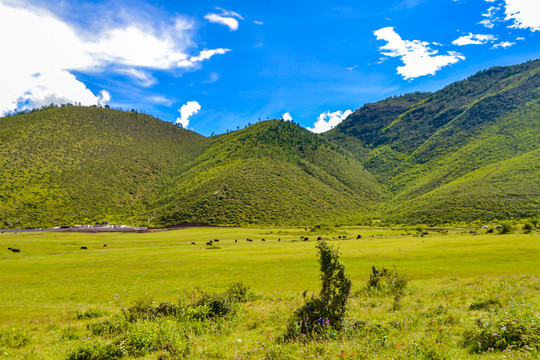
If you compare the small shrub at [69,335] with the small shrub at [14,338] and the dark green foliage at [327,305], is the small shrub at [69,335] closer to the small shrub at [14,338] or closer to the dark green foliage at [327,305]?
the small shrub at [14,338]

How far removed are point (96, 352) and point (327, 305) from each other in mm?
8530

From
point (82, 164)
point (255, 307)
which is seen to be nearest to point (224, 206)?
point (82, 164)

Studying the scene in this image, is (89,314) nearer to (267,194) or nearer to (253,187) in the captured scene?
(267,194)

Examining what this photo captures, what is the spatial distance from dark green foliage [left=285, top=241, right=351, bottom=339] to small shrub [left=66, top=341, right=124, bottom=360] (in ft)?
19.5

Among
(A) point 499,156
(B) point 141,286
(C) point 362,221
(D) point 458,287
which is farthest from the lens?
(A) point 499,156

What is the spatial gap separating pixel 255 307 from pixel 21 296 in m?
18.6

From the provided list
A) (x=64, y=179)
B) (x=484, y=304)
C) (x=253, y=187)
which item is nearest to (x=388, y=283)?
(x=484, y=304)

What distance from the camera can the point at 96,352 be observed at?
9.28 meters

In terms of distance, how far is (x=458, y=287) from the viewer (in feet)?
59.0

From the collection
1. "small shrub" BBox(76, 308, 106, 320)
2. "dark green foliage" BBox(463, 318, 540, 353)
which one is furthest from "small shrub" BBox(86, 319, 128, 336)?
"dark green foliage" BBox(463, 318, 540, 353)

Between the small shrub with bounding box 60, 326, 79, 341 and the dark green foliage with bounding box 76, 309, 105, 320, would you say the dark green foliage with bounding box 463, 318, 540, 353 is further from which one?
the dark green foliage with bounding box 76, 309, 105, 320

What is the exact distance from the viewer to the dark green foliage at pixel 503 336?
7625 millimetres

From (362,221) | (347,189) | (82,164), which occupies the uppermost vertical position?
(82,164)

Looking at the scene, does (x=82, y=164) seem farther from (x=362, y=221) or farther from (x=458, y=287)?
(x=458, y=287)
